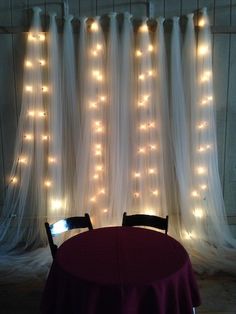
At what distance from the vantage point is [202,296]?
2.43m

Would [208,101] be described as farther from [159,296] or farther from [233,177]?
[159,296]

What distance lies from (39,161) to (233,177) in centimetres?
216

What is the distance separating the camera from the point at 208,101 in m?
3.04

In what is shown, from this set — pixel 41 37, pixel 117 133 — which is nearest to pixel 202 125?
pixel 117 133

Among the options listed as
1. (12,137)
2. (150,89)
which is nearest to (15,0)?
(12,137)

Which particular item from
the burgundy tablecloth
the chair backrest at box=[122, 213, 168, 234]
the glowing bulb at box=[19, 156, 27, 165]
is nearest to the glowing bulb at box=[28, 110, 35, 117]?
the glowing bulb at box=[19, 156, 27, 165]

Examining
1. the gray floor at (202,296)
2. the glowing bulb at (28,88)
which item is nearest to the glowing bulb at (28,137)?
the glowing bulb at (28,88)

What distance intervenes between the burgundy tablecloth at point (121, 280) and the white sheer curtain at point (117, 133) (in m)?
1.16

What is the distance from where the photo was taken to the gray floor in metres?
2.28

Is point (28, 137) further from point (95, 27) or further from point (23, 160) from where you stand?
point (95, 27)

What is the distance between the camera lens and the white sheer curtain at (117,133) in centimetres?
293

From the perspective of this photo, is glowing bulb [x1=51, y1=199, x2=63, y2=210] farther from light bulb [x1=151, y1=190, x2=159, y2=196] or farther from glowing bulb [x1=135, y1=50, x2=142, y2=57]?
glowing bulb [x1=135, y1=50, x2=142, y2=57]

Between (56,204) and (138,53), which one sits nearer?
(138,53)

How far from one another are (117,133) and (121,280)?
1.71 m
